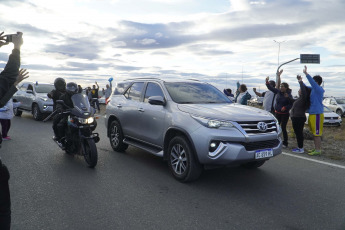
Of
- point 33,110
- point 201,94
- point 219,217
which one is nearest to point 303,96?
point 201,94

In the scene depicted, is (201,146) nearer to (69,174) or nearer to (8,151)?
(69,174)

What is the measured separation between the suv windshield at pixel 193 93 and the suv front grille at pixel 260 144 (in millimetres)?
1343

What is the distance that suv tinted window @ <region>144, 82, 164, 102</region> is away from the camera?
19.6ft

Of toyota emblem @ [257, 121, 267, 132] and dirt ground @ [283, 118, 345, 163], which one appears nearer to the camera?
toyota emblem @ [257, 121, 267, 132]

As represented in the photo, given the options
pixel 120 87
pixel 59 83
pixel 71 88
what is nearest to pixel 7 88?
pixel 71 88

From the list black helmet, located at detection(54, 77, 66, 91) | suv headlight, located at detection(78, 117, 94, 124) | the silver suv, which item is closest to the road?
the silver suv

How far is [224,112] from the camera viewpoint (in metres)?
4.83

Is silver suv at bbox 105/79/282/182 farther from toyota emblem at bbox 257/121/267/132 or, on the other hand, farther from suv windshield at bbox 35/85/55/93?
suv windshield at bbox 35/85/55/93

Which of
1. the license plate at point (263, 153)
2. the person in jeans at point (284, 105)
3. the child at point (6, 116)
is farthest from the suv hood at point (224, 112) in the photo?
the child at point (6, 116)

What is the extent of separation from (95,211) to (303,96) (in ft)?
19.5

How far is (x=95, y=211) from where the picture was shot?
12.5ft

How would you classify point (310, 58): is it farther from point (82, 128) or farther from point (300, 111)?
point (82, 128)

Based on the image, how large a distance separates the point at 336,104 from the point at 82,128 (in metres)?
22.5

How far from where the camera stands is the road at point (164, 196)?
3533 mm
